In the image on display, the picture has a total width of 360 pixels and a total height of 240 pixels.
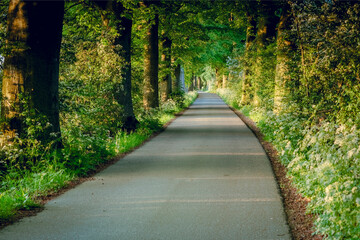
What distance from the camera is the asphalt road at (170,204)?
5.05 meters

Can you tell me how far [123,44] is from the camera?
50.9ft

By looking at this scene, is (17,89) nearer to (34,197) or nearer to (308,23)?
(34,197)

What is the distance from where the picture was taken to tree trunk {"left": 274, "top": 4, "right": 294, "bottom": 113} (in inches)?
453

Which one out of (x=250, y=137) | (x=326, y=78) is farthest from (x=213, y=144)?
(x=326, y=78)

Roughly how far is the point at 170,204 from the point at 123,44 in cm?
1036

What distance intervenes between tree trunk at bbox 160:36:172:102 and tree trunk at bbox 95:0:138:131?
1243 cm

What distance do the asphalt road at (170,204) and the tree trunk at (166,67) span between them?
18.7m

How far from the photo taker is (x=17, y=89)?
855cm

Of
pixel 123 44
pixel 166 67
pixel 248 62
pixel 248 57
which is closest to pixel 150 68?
pixel 248 62

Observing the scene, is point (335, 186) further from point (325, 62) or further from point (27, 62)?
point (27, 62)

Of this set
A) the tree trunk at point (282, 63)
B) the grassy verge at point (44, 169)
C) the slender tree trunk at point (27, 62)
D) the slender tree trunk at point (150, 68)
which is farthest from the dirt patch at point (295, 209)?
the slender tree trunk at point (150, 68)

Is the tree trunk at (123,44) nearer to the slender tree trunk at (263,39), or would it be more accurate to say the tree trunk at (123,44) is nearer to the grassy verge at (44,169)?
the grassy verge at (44,169)

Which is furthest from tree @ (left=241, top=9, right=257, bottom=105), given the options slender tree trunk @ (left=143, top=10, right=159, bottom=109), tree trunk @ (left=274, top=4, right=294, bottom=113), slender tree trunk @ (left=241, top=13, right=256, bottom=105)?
tree trunk @ (left=274, top=4, right=294, bottom=113)

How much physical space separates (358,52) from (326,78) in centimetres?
146
